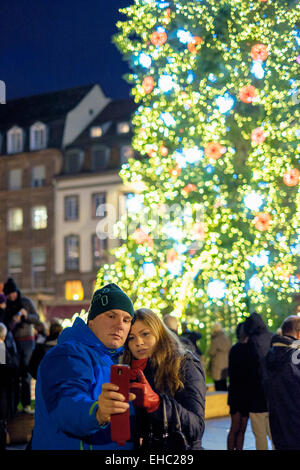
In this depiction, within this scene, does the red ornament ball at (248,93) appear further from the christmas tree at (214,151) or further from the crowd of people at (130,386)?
the crowd of people at (130,386)

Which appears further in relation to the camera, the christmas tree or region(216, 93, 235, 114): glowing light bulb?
region(216, 93, 235, 114): glowing light bulb

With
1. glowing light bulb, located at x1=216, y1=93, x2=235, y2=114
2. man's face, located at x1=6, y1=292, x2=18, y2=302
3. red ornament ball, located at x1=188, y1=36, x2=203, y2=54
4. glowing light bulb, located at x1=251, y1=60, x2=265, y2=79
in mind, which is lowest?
man's face, located at x1=6, y1=292, x2=18, y2=302

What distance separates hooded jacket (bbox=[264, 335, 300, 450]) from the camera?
6.05 meters

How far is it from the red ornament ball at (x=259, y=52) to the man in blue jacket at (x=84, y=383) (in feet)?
35.5

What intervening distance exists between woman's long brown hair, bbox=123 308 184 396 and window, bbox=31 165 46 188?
4488 cm

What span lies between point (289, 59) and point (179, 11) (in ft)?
8.14

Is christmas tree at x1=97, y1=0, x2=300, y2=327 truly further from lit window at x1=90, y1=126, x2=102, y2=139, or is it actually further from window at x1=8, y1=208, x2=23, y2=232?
window at x1=8, y1=208, x2=23, y2=232

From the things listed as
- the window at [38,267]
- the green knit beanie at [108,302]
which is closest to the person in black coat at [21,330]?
the green knit beanie at [108,302]

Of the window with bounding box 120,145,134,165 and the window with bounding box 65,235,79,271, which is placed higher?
the window with bounding box 120,145,134,165

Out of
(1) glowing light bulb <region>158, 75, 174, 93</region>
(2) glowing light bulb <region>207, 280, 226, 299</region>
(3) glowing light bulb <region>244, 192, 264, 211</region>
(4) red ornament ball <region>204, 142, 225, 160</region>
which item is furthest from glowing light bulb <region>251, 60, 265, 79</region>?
(2) glowing light bulb <region>207, 280, 226, 299</region>

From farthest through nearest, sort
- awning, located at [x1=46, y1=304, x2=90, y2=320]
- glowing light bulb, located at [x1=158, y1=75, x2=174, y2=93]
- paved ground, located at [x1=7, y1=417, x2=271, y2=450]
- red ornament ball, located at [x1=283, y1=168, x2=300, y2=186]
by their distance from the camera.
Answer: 1. awning, located at [x1=46, y1=304, x2=90, y2=320]
2. glowing light bulb, located at [x1=158, y1=75, x2=174, y2=93]
3. red ornament ball, located at [x1=283, y1=168, x2=300, y2=186]
4. paved ground, located at [x1=7, y1=417, x2=271, y2=450]

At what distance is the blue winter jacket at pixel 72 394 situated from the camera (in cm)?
265
